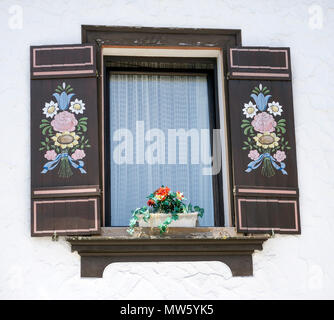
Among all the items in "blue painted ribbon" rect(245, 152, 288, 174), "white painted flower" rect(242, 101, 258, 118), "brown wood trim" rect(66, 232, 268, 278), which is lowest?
"brown wood trim" rect(66, 232, 268, 278)

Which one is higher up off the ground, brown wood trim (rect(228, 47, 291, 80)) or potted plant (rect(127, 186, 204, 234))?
brown wood trim (rect(228, 47, 291, 80))

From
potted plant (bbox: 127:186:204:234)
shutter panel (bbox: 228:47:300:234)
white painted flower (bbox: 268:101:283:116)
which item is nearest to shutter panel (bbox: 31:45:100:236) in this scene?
potted plant (bbox: 127:186:204:234)

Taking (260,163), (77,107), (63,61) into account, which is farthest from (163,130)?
(63,61)

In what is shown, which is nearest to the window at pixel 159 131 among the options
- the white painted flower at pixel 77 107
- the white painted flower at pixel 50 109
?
the white painted flower at pixel 77 107

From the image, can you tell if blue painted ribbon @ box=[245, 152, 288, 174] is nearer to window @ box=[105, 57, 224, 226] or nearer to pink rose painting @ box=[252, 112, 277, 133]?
pink rose painting @ box=[252, 112, 277, 133]

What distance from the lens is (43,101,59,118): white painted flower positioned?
6.44 metres

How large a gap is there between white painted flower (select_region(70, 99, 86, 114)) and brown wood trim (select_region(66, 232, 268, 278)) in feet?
3.60

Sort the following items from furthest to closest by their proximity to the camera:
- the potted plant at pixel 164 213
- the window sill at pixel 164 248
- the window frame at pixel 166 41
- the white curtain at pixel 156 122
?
the white curtain at pixel 156 122 → the window frame at pixel 166 41 → the potted plant at pixel 164 213 → the window sill at pixel 164 248

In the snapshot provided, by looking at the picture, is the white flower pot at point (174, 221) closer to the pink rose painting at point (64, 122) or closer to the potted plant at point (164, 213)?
the potted plant at point (164, 213)

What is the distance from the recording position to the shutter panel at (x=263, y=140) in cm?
637

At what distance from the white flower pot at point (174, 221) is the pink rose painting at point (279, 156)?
2.79 ft

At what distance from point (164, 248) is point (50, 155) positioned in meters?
1.22

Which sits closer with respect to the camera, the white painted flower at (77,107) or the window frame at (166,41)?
the white painted flower at (77,107)

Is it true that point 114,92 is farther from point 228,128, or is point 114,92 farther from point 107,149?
point 228,128
